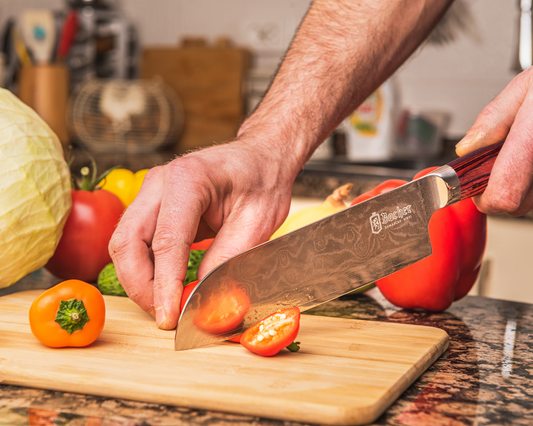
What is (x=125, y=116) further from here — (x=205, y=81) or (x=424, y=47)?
(x=424, y=47)

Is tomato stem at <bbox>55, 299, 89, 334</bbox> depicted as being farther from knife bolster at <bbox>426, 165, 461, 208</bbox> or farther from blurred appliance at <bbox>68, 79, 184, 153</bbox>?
blurred appliance at <bbox>68, 79, 184, 153</bbox>

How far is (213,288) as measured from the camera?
818mm

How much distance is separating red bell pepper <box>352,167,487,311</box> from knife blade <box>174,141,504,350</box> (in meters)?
0.07

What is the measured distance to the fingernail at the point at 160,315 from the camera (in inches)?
33.1

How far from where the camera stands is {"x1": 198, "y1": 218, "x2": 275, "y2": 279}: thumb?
0.91 m

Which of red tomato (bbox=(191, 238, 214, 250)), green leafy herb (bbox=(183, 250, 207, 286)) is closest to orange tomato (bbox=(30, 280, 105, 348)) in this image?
green leafy herb (bbox=(183, 250, 207, 286))

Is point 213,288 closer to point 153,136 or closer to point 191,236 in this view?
point 191,236

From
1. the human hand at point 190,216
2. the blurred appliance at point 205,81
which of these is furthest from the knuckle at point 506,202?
the blurred appliance at point 205,81

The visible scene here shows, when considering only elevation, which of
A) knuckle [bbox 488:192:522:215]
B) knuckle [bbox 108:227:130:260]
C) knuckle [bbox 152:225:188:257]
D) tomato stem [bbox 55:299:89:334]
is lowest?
tomato stem [bbox 55:299:89:334]

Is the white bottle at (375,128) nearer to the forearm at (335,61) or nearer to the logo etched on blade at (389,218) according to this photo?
the forearm at (335,61)

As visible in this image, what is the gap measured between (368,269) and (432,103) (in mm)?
2176

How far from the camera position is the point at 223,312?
0.82 metres

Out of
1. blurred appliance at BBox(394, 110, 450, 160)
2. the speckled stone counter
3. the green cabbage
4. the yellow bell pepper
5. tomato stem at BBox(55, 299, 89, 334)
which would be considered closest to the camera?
the speckled stone counter

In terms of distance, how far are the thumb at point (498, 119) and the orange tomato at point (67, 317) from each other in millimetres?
574
